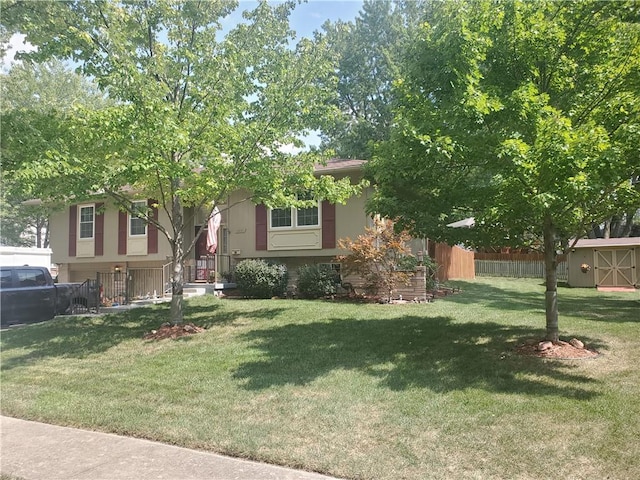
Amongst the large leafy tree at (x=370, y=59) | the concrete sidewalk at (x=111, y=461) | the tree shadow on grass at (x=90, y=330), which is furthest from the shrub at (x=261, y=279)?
the large leafy tree at (x=370, y=59)

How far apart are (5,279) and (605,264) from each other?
20.7 metres

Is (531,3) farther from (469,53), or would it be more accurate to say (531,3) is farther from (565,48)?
(469,53)

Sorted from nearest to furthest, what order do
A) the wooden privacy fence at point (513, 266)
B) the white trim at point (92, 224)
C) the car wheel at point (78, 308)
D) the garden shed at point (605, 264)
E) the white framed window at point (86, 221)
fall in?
the car wheel at point (78, 308) < the garden shed at point (605, 264) < the white trim at point (92, 224) < the white framed window at point (86, 221) < the wooden privacy fence at point (513, 266)

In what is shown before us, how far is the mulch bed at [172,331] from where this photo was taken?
1055 centimetres

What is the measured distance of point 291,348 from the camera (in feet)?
28.8

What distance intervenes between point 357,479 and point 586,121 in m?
5.73

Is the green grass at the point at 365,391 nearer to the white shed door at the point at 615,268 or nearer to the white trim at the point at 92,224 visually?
the white shed door at the point at 615,268

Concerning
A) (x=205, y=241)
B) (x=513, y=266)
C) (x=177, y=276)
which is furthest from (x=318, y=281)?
(x=513, y=266)

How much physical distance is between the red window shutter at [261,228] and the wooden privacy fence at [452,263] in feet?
20.1

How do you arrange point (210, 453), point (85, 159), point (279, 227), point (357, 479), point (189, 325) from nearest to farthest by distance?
point (357, 479), point (210, 453), point (85, 159), point (189, 325), point (279, 227)

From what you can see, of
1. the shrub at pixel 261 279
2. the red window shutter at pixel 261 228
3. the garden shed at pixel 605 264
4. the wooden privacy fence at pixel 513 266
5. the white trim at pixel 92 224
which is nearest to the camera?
the shrub at pixel 261 279

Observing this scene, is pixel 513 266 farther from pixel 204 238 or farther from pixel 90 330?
pixel 90 330

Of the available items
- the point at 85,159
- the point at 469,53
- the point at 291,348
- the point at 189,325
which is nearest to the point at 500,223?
the point at 469,53

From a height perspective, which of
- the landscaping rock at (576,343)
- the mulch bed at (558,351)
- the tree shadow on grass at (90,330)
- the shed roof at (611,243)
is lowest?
the tree shadow on grass at (90,330)
